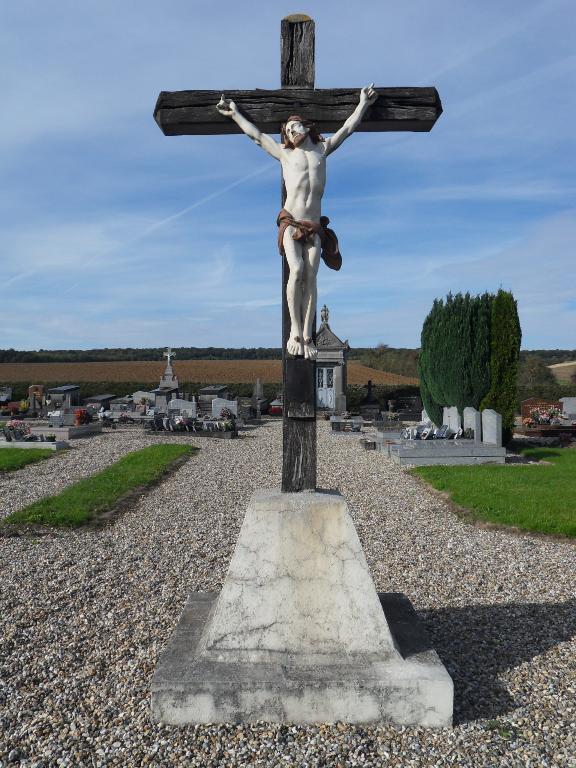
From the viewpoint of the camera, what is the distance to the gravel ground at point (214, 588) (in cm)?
305

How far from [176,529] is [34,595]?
252 centimetres

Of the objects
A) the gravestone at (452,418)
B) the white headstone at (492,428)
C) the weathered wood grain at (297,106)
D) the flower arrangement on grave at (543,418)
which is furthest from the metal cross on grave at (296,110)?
the flower arrangement on grave at (543,418)

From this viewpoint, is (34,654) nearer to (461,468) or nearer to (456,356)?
(461,468)

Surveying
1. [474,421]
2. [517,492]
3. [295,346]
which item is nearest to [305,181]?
[295,346]

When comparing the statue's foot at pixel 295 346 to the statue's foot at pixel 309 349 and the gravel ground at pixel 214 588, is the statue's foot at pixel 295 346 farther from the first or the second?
the gravel ground at pixel 214 588

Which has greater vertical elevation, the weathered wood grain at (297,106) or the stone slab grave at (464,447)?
the weathered wood grain at (297,106)

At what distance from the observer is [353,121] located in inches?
→ 145

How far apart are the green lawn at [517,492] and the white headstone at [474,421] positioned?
1.41 meters

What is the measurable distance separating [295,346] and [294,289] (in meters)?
0.32

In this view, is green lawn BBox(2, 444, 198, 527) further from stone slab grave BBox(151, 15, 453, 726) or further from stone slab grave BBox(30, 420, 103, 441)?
stone slab grave BBox(151, 15, 453, 726)

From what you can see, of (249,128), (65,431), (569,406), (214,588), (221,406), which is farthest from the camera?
(569,406)

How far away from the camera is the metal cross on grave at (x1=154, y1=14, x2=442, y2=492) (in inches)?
145

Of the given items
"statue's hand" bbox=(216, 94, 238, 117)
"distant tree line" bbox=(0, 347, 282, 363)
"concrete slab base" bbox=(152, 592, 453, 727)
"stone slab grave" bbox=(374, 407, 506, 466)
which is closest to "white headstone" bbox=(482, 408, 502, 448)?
"stone slab grave" bbox=(374, 407, 506, 466)

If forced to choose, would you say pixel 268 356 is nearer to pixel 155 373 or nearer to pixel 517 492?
pixel 155 373
